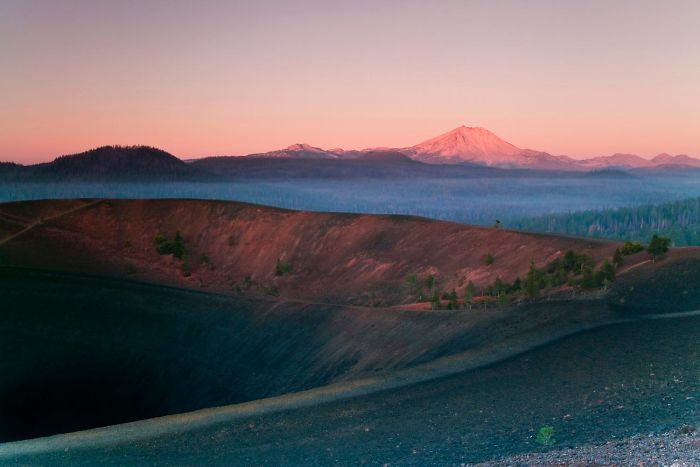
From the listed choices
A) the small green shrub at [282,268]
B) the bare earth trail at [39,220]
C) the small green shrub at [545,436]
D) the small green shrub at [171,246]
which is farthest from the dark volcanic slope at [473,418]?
the bare earth trail at [39,220]

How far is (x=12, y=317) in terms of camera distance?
6750cm

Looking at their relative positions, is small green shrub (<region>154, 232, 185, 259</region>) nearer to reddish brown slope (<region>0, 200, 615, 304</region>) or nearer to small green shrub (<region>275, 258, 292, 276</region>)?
reddish brown slope (<region>0, 200, 615, 304</region>)

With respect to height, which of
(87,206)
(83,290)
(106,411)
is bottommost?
(106,411)

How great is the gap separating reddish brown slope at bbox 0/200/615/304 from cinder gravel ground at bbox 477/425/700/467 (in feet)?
127

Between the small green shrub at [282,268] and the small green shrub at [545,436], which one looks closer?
the small green shrub at [545,436]

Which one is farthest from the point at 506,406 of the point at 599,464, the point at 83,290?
the point at 83,290

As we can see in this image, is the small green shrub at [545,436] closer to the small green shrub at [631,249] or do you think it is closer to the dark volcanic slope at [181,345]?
the dark volcanic slope at [181,345]

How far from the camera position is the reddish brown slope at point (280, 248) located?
229ft

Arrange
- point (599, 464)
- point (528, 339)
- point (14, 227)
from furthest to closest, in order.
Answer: point (14, 227) < point (528, 339) < point (599, 464)

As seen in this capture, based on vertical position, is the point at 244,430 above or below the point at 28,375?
above

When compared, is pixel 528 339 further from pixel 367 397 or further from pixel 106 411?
pixel 106 411

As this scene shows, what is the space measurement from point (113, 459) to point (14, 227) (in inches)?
4317

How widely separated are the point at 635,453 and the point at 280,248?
82.6 meters

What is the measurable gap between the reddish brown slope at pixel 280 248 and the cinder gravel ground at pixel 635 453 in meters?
38.6
